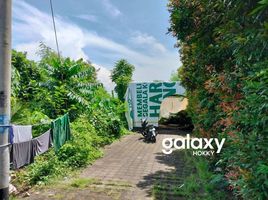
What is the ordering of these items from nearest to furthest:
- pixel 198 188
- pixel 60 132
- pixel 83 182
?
pixel 198 188 < pixel 83 182 < pixel 60 132

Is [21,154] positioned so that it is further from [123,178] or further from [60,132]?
[123,178]

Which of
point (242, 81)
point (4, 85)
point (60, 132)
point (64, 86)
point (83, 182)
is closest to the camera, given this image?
point (4, 85)

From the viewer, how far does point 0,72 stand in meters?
3.22

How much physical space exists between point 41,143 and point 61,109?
3750mm

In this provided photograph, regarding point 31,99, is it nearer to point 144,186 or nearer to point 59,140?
point 59,140

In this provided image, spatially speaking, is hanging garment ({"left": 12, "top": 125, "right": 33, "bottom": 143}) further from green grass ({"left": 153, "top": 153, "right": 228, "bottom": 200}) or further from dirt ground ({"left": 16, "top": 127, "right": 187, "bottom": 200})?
green grass ({"left": 153, "top": 153, "right": 228, "bottom": 200})

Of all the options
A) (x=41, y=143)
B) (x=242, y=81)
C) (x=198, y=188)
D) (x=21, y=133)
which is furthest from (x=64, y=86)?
(x=242, y=81)

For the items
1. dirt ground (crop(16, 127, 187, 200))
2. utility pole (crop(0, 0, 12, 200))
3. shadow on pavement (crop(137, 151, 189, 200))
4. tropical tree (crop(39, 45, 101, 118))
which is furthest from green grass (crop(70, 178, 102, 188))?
tropical tree (crop(39, 45, 101, 118))

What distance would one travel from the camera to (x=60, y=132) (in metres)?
7.11

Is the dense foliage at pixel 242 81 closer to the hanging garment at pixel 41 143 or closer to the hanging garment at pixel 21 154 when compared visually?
the hanging garment at pixel 21 154

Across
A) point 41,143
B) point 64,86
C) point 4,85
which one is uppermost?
point 64,86

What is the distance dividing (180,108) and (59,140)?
1304 cm

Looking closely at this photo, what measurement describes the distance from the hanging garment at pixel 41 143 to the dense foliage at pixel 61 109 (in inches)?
17.6

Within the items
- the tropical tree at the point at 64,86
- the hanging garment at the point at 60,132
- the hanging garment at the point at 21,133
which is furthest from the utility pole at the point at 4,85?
the tropical tree at the point at 64,86
